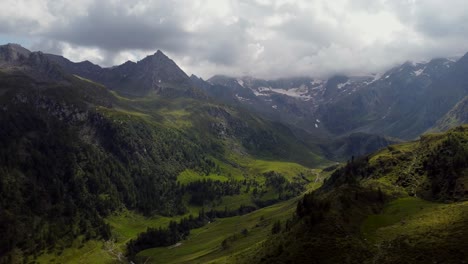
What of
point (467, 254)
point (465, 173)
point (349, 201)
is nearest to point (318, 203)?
point (349, 201)

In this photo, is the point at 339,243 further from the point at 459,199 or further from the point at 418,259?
the point at 459,199

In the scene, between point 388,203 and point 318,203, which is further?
point 388,203

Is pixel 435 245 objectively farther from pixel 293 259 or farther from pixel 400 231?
pixel 293 259

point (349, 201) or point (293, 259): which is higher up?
point (349, 201)

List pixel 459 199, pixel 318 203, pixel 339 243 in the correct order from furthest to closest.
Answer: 1. pixel 459 199
2. pixel 318 203
3. pixel 339 243

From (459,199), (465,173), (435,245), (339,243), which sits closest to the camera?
(435,245)

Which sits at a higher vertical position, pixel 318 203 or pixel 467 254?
pixel 318 203

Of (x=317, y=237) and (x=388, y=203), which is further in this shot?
(x=388, y=203)

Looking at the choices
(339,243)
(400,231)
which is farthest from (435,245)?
(339,243)

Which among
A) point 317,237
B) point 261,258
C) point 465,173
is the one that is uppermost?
point 465,173

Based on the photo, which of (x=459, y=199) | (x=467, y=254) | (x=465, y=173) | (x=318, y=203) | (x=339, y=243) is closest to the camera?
(x=467, y=254)
